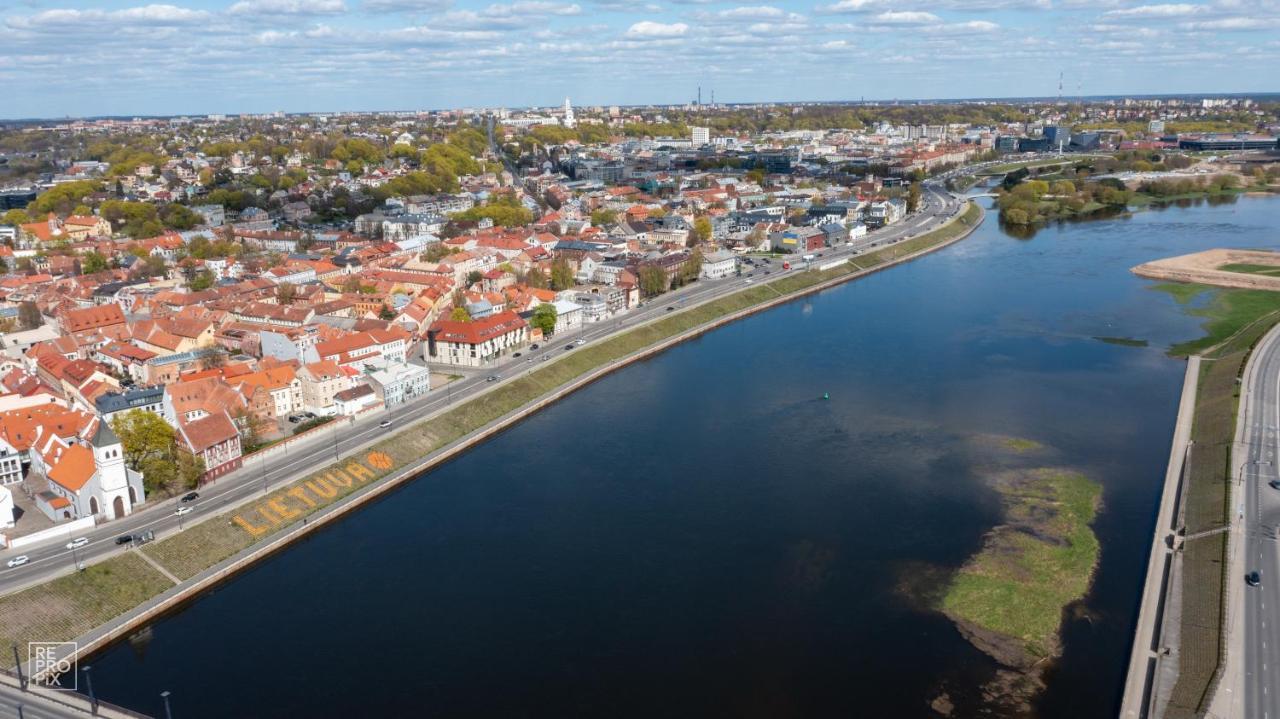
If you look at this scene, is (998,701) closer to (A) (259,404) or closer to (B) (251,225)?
(A) (259,404)

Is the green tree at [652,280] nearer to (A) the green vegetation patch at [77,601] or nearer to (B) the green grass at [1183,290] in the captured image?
(B) the green grass at [1183,290]

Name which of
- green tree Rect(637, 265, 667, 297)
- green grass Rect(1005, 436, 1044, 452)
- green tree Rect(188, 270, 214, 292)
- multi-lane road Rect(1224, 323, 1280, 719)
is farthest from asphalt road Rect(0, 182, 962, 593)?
green tree Rect(188, 270, 214, 292)

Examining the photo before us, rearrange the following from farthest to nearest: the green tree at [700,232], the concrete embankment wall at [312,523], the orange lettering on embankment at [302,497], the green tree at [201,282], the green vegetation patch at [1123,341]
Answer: the green tree at [700,232], the green tree at [201,282], the green vegetation patch at [1123,341], the orange lettering on embankment at [302,497], the concrete embankment wall at [312,523]

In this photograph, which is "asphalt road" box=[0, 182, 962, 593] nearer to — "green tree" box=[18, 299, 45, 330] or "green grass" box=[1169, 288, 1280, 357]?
"green tree" box=[18, 299, 45, 330]

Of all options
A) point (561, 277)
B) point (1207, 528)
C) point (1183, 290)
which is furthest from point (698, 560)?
point (1183, 290)

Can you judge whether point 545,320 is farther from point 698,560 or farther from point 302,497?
point 698,560

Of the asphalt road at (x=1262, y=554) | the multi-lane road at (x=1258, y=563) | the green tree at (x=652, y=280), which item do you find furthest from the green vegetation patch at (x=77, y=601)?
the green tree at (x=652, y=280)
